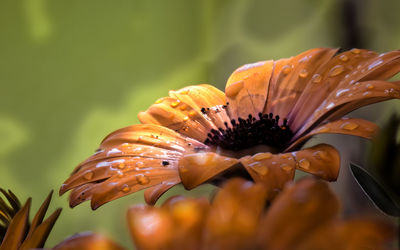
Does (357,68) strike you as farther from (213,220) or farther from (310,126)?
(213,220)

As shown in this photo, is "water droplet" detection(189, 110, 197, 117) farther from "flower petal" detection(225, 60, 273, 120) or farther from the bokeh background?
the bokeh background

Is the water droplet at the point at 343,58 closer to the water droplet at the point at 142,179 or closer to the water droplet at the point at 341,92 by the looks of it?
the water droplet at the point at 341,92

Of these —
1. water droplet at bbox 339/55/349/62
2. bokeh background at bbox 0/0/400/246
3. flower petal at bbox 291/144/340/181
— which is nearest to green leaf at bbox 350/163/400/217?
flower petal at bbox 291/144/340/181

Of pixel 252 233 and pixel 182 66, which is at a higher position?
pixel 252 233

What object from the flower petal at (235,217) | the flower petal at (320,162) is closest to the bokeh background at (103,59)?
the flower petal at (320,162)

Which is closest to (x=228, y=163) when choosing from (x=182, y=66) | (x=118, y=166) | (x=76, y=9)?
(x=118, y=166)

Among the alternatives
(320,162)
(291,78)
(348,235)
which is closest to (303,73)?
(291,78)

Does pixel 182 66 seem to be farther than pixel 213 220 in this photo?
Yes
